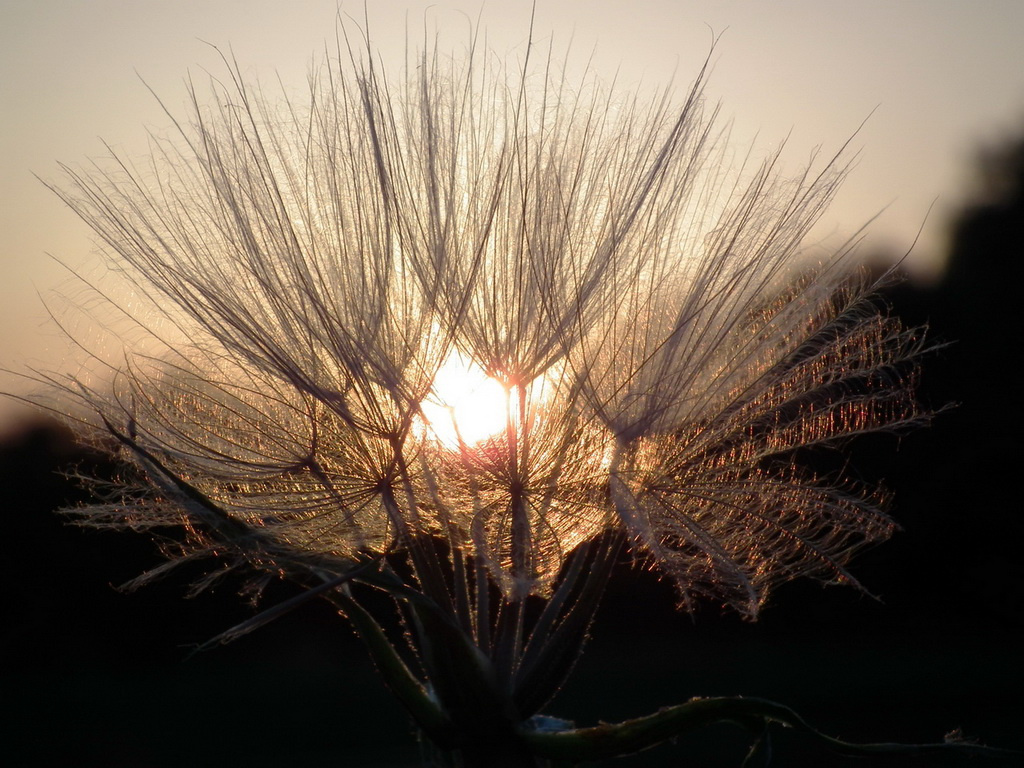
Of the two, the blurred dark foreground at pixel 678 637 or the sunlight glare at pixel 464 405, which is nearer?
the sunlight glare at pixel 464 405

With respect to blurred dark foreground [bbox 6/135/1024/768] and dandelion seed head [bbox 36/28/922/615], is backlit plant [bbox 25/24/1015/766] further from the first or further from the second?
blurred dark foreground [bbox 6/135/1024/768]

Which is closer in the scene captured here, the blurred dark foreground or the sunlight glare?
the sunlight glare

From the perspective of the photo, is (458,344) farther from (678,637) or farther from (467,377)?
(678,637)

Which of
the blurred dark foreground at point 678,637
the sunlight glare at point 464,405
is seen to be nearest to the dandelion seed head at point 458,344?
the sunlight glare at point 464,405

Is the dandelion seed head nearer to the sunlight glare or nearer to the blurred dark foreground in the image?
the sunlight glare

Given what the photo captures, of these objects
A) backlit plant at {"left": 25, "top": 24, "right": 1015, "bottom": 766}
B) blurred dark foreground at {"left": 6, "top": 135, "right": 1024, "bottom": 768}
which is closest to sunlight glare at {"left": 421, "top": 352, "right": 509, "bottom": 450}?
backlit plant at {"left": 25, "top": 24, "right": 1015, "bottom": 766}

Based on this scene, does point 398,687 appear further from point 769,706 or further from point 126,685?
point 126,685

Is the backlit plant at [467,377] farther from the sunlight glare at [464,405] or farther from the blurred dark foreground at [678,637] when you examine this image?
the blurred dark foreground at [678,637]

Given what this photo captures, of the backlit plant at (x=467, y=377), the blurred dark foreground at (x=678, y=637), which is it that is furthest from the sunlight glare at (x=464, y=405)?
the blurred dark foreground at (x=678, y=637)

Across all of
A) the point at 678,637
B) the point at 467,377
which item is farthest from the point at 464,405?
→ the point at 678,637
